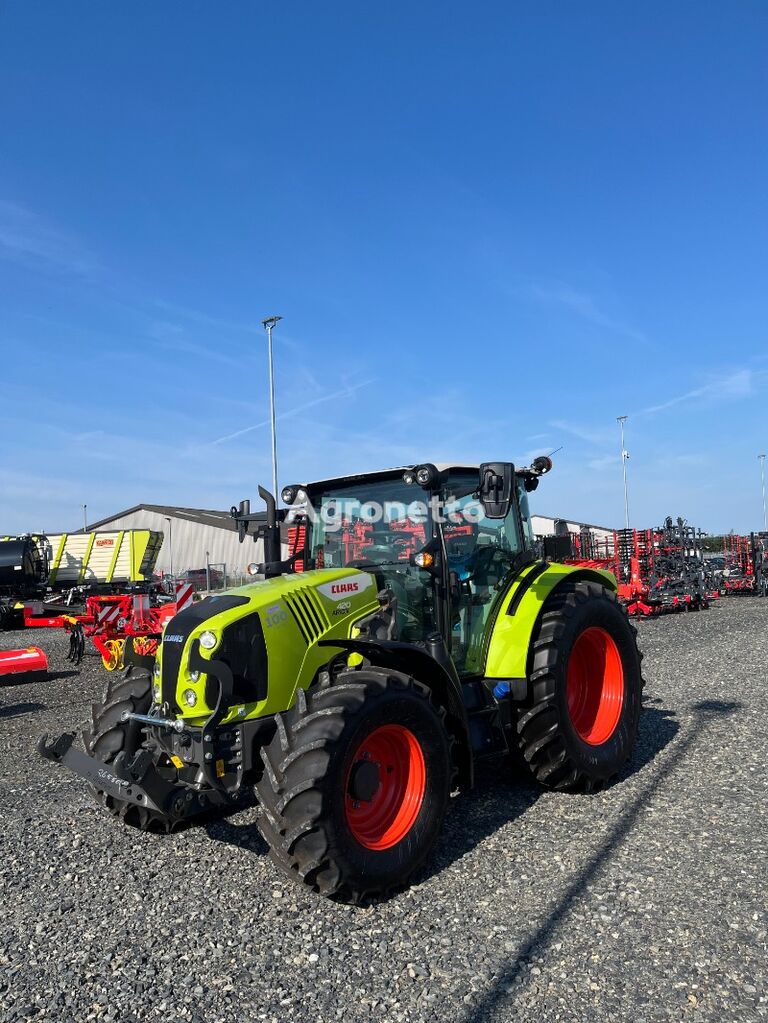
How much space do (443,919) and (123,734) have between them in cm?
217

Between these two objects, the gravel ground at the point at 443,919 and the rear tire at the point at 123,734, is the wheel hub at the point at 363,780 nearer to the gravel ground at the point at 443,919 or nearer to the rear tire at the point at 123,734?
the gravel ground at the point at 443,919

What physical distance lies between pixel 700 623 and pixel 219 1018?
16.8 meters

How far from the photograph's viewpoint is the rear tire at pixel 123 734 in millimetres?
4816

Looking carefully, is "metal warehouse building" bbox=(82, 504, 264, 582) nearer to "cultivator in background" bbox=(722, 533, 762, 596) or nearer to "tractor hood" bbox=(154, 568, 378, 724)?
"cultivator in background" bbox=(722, 533, 762, 596)

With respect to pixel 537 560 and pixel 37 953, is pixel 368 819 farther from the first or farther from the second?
pixel 537 560

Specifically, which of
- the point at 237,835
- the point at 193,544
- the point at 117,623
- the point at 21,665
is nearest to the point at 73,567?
the point at 117,623

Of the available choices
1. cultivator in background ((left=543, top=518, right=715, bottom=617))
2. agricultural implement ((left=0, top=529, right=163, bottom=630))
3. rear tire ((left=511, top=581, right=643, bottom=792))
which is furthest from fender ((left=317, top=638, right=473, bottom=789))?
agricultural implement ((left=0, top=529, right=163, bottom=630))

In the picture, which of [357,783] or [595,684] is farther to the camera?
[595,684]

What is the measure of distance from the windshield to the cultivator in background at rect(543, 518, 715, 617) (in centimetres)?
1558

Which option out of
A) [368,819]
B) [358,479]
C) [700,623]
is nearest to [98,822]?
[368,819]

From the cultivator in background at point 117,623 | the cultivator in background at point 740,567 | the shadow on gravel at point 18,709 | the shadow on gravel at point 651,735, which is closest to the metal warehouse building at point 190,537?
the cultivator in background at point 740,567

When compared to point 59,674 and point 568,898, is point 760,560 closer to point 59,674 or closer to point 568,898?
point 59,674

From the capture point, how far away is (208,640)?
4.32 m

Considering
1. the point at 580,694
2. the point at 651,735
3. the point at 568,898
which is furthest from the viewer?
the point at 651,735
